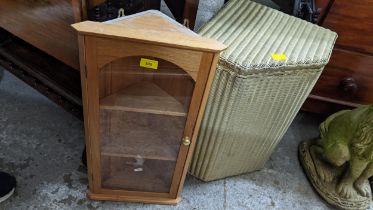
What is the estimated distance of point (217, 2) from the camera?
145 cm

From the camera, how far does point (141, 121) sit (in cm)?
103

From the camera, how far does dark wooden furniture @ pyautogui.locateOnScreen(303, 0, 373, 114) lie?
4.04 feet

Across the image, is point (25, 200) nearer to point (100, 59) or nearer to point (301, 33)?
point (100, 59)

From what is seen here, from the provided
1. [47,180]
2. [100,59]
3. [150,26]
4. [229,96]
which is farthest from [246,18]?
[47,180]

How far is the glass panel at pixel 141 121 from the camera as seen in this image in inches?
34.8

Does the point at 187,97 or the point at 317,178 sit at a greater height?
the point at 187,97

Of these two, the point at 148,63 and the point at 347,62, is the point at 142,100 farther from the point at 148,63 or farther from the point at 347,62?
the point at 347,62

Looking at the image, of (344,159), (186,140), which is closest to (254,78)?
(186,140)

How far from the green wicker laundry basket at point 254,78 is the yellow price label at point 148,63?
0.65 ft

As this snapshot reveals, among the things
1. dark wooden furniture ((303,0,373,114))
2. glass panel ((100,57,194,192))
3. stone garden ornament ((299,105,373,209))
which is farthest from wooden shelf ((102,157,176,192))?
dark wooden furniture ((303,0,373,114))

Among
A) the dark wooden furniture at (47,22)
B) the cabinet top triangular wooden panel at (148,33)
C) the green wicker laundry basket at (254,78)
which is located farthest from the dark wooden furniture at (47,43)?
the green wicker laundry basket at (254,78)

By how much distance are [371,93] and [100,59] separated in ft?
3.85

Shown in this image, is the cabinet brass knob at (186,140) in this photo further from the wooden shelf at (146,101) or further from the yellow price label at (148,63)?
the yellow price label at (148,63)

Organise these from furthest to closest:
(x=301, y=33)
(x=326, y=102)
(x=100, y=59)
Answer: (x=326, y=102)
(x=301, y=33)
(x=100, y=59)
